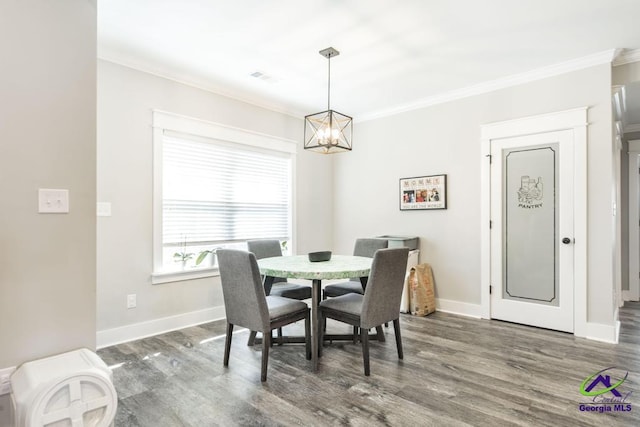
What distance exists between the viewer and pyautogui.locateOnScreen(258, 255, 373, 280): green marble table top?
2.46 meters

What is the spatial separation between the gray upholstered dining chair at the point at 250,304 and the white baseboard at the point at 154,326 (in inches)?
45.0

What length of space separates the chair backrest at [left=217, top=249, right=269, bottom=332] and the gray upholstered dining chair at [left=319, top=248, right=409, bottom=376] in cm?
58

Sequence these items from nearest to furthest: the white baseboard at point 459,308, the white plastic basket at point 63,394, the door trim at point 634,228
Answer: the white plastic basket at point 63,394, the white baseboard at point 459,308, the door trim at point 634,228

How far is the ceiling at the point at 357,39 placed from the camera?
2469 millimetres

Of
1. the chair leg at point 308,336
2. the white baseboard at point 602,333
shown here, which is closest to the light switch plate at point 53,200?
the chair leg at point 308,336

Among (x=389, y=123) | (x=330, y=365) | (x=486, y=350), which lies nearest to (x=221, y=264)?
(x=330, y=365)

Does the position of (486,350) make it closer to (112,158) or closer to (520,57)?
(520,57)

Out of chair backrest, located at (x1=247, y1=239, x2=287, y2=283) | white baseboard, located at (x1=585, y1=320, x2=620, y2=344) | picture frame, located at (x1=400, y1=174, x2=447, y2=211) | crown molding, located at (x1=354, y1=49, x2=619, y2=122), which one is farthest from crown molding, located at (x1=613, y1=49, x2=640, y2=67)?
chair backrest, located at (x1=247, y1=239, x2=287, y2=283)

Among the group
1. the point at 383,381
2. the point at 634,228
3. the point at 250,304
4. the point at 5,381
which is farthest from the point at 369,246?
the point at 634,228

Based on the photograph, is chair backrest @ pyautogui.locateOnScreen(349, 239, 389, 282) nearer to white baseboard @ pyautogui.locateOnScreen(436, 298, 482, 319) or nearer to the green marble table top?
the green marble table top

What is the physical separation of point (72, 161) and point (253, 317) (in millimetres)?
1446

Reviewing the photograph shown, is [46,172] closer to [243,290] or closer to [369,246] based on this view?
[243,290]

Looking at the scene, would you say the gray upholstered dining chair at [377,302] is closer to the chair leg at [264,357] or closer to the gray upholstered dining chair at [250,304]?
the gray upholstered dining chair at [250,304]

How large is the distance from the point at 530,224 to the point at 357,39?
8.40 ft
